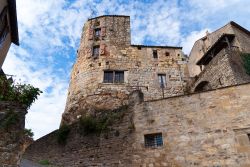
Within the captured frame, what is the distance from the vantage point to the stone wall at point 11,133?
5121 mm

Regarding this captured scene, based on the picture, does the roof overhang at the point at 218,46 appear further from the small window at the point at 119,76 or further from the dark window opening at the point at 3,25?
the dark window opening at the point at 3,25

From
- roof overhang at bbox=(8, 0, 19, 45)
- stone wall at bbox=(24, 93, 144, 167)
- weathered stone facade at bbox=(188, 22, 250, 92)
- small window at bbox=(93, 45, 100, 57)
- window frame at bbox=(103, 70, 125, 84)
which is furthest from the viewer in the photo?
small window at bbox=(93, 45, 100, 57)

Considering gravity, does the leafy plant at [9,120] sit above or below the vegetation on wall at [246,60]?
below

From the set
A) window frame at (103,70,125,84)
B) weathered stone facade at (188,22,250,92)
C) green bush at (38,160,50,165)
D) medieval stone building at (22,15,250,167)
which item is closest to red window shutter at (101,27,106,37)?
medieval stone building at (22,15,250,167)

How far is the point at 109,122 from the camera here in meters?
12.5

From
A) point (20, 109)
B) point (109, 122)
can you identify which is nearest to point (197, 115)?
point (109, 122)

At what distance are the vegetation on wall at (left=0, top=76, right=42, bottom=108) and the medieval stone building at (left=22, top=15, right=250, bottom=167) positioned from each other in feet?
20.7

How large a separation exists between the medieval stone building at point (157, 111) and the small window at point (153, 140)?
4 cm

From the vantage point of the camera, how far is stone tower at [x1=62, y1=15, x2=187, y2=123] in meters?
18.2

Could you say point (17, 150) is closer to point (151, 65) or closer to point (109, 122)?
point (109, 122)

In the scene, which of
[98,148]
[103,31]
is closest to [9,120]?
[98,148]

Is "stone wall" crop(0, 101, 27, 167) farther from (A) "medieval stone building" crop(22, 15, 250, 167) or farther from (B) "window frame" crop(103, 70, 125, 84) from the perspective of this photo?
(B) "window frame" crop(103, 70, 125, 84)

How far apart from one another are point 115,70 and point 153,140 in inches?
356

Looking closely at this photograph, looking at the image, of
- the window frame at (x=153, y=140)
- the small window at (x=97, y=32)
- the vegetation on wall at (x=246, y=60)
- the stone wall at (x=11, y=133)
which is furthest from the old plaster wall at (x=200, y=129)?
the small window at (x=97, y=32)
